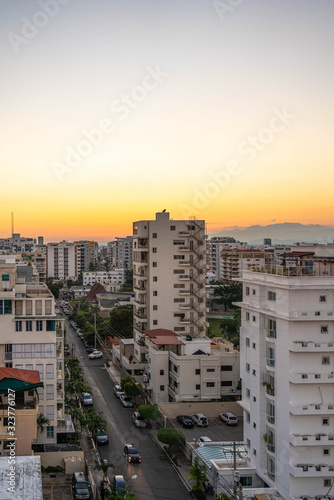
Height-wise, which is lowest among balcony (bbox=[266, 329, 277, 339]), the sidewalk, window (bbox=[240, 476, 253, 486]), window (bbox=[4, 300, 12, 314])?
the sidewalk

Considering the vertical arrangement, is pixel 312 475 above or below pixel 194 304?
below

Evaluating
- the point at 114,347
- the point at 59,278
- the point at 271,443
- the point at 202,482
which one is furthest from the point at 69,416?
the point at 59,278

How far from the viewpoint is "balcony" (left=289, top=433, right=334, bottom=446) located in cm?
1656

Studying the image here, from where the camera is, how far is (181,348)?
28.0 metres

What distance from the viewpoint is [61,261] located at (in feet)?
321

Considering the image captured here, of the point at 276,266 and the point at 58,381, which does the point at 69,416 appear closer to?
the point at 58,381

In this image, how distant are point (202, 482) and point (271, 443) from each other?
3.03 m

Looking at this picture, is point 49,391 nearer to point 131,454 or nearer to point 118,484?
point 131,454

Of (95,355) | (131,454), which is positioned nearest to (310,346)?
(131,454)

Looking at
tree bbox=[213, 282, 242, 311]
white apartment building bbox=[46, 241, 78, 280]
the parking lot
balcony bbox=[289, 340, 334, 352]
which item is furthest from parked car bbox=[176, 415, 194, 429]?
white apartment building bbox=[46, 241, 78, 280]

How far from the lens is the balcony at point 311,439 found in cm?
1656

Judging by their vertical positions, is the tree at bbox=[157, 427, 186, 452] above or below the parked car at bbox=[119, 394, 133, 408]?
above

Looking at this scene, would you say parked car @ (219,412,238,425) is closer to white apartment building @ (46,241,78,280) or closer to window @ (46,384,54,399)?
window @ (46,384,54,399)

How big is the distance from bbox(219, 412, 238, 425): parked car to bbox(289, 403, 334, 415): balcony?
27.7ft
